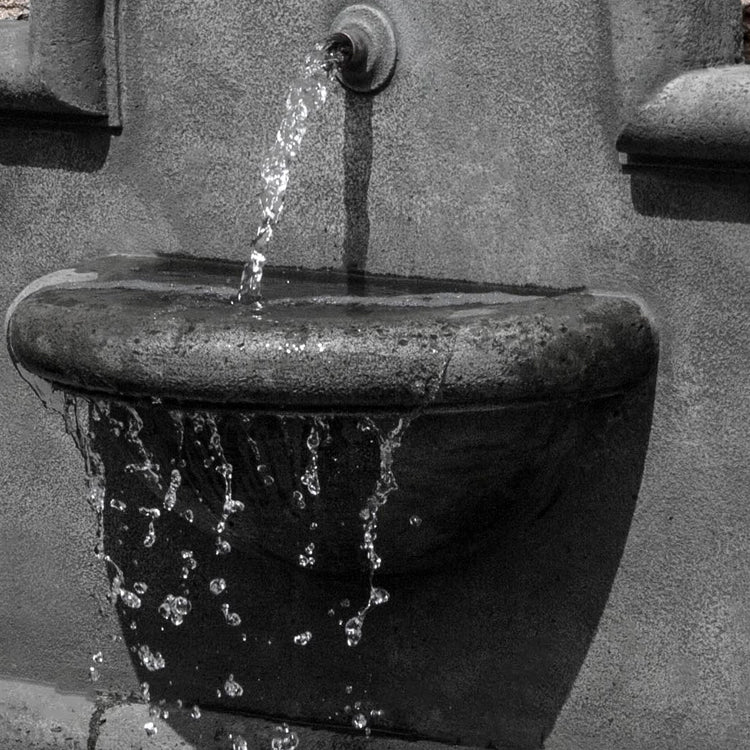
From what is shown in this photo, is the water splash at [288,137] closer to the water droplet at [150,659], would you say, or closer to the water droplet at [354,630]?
the water droplet at [354,630]

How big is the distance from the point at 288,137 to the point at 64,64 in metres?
0.45

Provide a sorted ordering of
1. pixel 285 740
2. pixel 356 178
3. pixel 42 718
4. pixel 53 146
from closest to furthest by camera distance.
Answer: pixel 356 178, pixel 285 740, pixel 53 146, pixel 42 718

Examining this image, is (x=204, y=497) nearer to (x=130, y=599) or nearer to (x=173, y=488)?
(x=173, y=488)

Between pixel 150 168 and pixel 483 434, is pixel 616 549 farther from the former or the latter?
pixel 150 168

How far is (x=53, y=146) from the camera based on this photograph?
292 centimetres

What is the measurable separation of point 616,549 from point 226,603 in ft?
2.50

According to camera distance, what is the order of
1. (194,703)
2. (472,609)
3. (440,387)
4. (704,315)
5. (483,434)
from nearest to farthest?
(440,387) < (483,434) < (704,315) < (472,609) < (194,703)

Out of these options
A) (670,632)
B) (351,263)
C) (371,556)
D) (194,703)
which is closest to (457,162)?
(351,263)

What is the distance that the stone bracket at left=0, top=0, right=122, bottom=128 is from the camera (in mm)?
2809

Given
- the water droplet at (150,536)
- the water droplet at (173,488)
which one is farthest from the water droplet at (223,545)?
the water droplet at (150,536)

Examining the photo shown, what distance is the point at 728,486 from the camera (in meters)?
2.49

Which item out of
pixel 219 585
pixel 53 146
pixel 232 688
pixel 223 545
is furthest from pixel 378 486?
pixel 53 146

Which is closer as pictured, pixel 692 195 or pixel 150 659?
pixel 692 195

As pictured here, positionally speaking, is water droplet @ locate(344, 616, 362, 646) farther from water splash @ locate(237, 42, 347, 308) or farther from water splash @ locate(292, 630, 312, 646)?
water splash @ locate(237, 42, 347, 308)
